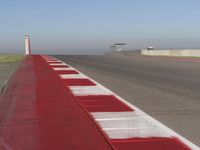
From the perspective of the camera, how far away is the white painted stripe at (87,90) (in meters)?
11.9

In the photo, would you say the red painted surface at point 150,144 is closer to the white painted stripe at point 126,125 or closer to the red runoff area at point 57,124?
the red runoff area at point 57,124

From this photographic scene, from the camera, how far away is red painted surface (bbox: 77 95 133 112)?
910 cm

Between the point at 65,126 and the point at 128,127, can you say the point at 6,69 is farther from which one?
the point at 128,127

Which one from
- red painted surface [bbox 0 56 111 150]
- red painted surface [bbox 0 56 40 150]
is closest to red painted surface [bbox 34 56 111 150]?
red painted surface [bbox 0 56 111 150]

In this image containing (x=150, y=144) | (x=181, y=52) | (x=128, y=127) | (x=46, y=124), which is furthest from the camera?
(x=181, y=52)

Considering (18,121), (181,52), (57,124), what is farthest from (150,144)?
(181,52)

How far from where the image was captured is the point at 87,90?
12633 millimetres

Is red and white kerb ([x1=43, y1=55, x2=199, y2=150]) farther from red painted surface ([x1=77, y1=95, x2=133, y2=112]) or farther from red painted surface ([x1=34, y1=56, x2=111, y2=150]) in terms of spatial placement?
red painted surface ([x1=34, y1=56, x2=111, y2=150])

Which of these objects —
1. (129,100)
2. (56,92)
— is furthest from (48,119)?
(56,92)

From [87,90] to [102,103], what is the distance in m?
2.66

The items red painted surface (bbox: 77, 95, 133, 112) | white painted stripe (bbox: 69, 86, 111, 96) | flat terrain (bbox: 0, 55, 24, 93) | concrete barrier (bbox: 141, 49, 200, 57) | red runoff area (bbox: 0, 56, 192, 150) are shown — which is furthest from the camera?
concrete barrier (bbox: 141, 49, 200, 57)

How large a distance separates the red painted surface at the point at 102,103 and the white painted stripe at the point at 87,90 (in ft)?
2.13

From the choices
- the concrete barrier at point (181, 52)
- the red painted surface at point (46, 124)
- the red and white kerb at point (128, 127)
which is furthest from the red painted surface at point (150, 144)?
the concrete barrier at point (181, 52)

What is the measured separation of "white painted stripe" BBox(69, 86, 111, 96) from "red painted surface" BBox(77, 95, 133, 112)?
2.13 ft
